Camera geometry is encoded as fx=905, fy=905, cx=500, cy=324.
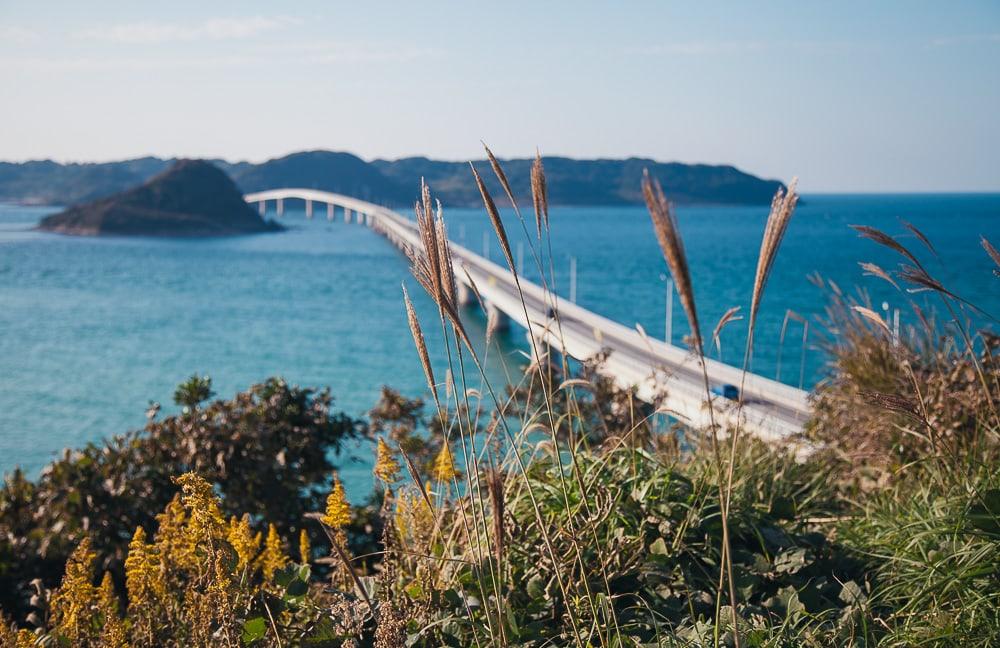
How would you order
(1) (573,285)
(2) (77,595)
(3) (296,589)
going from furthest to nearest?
(1) (573,285) < (3) (296,589) < (2) (77,595)

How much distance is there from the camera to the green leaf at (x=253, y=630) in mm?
2861

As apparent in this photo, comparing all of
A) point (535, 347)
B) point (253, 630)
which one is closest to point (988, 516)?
point (535, 347)

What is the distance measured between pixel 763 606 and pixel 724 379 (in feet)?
75.7

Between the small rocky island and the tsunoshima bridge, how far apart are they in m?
Result: 72.2

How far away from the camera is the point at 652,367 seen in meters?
6.04

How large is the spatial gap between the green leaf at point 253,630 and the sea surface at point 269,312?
8.27 ft

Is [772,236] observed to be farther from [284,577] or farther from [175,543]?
[175,543]

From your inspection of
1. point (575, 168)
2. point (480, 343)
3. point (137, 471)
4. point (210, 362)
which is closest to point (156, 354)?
point (210, 362)

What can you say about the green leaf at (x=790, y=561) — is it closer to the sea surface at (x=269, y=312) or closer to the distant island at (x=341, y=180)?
the sea surface at (x=269, y=312)

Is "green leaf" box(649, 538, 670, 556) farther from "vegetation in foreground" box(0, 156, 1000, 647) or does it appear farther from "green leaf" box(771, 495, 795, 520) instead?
"green leaf" box(771, 495, 795, 520)

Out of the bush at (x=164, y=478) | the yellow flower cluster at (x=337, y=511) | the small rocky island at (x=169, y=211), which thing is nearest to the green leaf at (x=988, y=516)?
the yellow flower cluster at (x=337, y=511)

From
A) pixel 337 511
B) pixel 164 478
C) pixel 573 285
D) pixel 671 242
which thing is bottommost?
pixel 573 285

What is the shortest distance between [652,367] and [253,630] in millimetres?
3711

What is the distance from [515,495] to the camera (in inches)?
151
